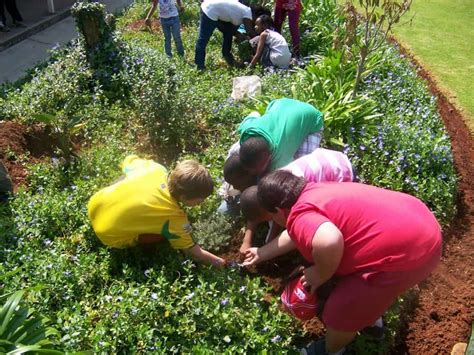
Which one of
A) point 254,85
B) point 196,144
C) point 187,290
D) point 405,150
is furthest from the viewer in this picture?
point 254,85

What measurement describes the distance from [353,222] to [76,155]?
2960 millimetres

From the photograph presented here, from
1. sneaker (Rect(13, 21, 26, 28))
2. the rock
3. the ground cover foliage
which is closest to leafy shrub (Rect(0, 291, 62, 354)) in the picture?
the ground cover foliage

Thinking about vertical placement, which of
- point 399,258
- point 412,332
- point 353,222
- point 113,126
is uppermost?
point 353,222

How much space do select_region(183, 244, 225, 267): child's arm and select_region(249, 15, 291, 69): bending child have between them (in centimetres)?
396

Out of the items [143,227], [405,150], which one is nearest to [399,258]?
[143,227]

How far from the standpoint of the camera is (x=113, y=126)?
16.9ft

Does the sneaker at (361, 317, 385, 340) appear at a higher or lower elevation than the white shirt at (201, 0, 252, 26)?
lower

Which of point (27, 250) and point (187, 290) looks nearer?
point (187, 290)

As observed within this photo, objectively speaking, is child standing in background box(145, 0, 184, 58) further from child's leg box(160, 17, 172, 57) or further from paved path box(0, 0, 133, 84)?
paved path box(0, 0, 133, 84)

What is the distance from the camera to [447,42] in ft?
27.5

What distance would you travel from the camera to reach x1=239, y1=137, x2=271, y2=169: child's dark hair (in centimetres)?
356

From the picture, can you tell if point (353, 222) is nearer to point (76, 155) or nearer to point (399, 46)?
point (76, 155)

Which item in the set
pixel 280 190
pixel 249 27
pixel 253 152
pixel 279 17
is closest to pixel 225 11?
pixel 249 27

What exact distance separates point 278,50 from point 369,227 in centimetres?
455
